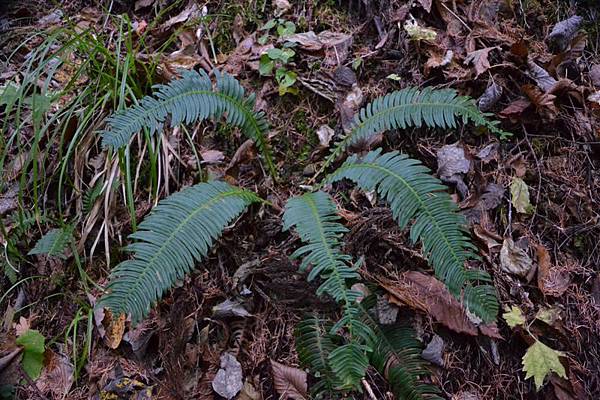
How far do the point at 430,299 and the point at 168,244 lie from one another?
97 centimetres

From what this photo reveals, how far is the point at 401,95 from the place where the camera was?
200cm

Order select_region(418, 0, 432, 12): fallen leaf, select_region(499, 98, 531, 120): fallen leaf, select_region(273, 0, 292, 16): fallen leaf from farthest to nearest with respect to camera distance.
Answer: select_region(273, 0, 292, 16): fallen leaf, select_region(418, 0, 432, 12): fallen leaf, select_region(499, 98, 531, 120): fallen leaf

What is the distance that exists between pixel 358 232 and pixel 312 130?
593mm

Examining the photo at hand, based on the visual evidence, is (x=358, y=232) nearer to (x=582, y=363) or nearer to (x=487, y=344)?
(x=487, y=344)

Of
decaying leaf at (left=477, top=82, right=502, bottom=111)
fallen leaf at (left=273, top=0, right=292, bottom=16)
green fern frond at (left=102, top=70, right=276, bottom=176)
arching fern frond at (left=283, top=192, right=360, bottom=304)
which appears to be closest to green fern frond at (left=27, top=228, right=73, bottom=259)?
green fern frond at (left=102, top=70, right=276, bottom=176)

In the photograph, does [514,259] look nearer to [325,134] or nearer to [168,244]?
[325,134]

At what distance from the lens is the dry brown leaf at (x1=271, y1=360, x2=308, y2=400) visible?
1778mm

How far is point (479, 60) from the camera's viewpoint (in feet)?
7.34

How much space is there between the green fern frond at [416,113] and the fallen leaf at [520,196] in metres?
0.23

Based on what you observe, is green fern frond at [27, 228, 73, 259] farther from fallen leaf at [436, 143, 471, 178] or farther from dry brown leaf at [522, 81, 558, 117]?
dry brown leaf at [522, 81, 558, 117]

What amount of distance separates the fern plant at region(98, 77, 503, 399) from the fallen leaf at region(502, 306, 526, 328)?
22 centimetres

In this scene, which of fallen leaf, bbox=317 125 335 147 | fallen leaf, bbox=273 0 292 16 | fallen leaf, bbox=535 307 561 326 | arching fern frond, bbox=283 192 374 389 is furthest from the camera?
fallen leaf, bbox=273 0 292 16

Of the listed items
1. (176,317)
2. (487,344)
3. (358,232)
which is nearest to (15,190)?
(176,317)

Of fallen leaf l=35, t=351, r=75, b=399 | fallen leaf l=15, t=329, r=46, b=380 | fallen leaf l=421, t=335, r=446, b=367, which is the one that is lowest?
fallen leaf l=35, t=351, r=75, b=399
